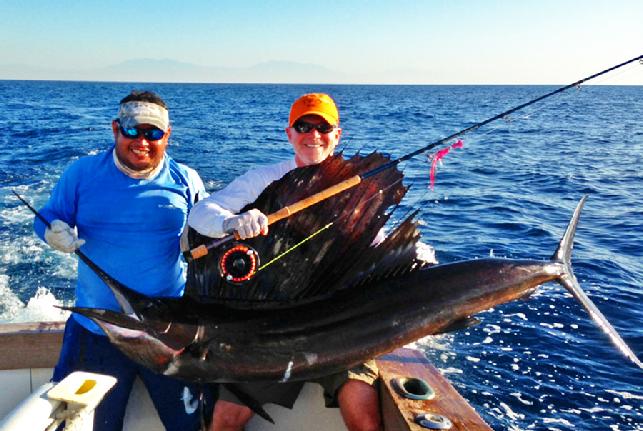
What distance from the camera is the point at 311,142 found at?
7.59 ft

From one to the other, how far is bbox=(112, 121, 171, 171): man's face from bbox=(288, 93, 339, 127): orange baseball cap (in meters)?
0.54

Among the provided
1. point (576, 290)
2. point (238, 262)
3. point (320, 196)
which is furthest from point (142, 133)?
point (576, 290)

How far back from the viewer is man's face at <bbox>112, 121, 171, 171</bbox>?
2.18 meters

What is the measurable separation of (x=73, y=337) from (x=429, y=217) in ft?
22.2

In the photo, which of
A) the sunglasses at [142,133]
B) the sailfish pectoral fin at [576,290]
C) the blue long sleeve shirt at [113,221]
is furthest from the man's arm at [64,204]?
the sailfish pectoral fin at [576,290]

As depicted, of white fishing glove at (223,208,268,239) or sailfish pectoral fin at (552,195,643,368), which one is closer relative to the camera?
white fishing glove at (223,208,268,239)

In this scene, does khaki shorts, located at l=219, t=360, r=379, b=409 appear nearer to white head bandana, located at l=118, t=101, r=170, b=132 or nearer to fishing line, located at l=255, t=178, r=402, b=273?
fishing line, located at l=255, t=178, r=402, b=273

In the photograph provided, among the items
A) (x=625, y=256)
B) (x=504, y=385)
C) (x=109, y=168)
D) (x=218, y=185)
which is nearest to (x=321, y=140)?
(x=109, y=168)

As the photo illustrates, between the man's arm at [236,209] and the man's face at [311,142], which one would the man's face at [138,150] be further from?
the man's face at [311,142]

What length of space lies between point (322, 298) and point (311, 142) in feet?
2.24

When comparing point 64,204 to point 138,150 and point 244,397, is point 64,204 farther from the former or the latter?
point 244,397

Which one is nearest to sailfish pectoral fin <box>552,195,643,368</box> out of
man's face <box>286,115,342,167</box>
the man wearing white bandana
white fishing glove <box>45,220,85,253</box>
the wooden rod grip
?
the wooden rod grip

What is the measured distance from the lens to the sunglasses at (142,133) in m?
2.16

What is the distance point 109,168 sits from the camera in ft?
7.32
